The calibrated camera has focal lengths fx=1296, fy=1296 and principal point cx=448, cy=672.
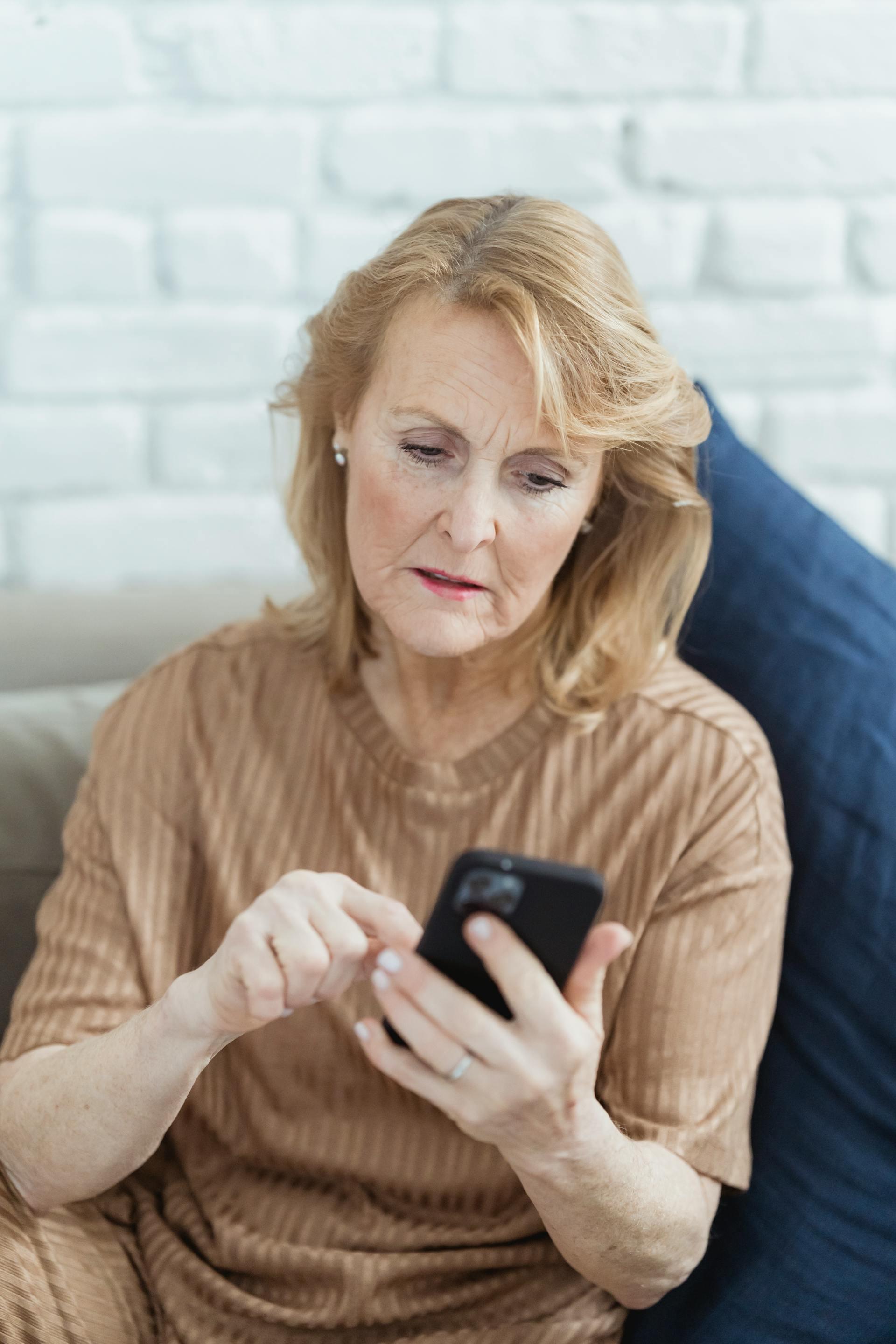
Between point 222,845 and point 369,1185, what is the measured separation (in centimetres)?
32

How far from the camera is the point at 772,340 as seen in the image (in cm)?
164

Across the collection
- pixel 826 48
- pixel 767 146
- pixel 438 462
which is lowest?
pixel 438 462

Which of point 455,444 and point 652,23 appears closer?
point 455,444

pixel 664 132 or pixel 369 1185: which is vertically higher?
pixel 664 132

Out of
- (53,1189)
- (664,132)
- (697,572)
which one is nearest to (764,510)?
(697,572)

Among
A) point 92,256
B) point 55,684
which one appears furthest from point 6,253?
point 55,684

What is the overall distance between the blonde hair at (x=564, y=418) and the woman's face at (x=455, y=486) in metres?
0.02

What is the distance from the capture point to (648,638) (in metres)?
1.18

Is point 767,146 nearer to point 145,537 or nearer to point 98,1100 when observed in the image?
point 145,537

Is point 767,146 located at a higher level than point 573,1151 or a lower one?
higher

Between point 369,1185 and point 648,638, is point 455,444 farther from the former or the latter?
point 369,1185

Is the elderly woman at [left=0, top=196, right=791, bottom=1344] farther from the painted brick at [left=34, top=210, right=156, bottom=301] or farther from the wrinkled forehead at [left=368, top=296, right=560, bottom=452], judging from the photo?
the painted brick at [left=34, top=210, right=156, bottom=301]

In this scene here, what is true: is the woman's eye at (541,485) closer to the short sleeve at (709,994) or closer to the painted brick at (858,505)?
the short sleeve at (709,994)

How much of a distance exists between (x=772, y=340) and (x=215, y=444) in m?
0.71
